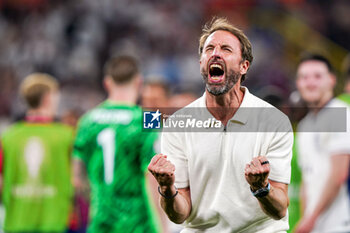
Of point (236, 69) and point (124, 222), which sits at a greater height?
point (236, 69)

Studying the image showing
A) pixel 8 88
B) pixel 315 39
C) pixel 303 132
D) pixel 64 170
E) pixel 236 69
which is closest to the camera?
pixel 236 69

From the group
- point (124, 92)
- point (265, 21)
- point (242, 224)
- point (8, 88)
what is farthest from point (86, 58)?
point (242, 224)

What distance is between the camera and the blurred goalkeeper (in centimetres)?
525

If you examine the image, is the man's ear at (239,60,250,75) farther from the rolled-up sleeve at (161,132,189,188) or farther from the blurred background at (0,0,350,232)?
the blurred background at (0,0,350,232)

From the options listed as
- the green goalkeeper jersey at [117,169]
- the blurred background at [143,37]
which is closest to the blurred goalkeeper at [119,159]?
the green goalkeeper jersey at [117,169]

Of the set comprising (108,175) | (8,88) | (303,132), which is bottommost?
(108,175)

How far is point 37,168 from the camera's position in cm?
652

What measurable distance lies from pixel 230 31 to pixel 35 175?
4.12 metres

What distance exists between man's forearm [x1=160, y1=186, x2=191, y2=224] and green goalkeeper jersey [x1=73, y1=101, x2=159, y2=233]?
2252mm

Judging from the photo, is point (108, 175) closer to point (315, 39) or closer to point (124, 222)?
point (124, 222)

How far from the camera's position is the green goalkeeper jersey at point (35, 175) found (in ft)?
21.2

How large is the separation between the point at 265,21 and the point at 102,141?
13313 millimetres

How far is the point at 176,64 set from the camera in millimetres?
16219

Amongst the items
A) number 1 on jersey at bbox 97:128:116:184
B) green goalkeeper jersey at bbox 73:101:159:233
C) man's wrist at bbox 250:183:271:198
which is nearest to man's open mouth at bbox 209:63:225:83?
man's wrist at bbox 250:183:271:198
